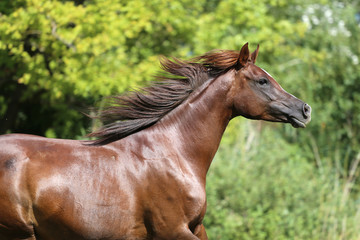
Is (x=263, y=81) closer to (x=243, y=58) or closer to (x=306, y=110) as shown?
(x=243, y=58)

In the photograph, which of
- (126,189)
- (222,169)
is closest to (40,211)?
(126,189)

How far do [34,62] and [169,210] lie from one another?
4454 mm

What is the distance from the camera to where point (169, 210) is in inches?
146

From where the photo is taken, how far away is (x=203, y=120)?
4.09m

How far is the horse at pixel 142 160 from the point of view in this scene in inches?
137

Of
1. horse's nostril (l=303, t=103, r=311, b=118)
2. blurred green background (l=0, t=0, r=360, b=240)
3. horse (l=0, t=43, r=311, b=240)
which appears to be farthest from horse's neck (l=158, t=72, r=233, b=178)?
blurred green background (l=0, t=0, r=360, b=240)

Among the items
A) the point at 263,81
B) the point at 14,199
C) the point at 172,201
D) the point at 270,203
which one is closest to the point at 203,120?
the point at 263,81

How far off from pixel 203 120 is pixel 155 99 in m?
0.43

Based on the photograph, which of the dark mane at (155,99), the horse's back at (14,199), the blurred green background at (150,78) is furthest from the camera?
the blurred green background at (150,78)

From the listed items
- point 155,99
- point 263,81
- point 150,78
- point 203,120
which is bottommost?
point 150,78

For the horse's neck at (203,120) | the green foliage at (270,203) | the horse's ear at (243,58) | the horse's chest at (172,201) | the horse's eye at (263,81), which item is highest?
the horse's ear at (243,58)

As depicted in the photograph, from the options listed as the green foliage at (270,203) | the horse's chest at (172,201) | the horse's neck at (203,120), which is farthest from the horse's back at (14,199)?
the green foliage at (270,203)

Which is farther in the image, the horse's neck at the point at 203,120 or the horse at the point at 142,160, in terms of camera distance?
the horse's neck at the point at 203,120

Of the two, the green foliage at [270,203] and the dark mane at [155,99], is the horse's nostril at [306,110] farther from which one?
the green foliage at [270,203]
